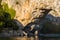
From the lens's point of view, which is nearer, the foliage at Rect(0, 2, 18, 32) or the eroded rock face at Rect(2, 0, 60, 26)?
the foliage at Rect(0, 2, 18, 32)

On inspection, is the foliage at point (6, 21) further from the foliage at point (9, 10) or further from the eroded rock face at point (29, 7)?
the eroded rock face at point (29, 7)

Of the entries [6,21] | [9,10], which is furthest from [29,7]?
[6,21]

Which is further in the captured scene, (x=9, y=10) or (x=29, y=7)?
(x=29, y=7)

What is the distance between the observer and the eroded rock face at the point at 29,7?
9550 centimetres

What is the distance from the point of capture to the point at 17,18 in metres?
98.9

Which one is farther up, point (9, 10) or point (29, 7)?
point (29, 7)

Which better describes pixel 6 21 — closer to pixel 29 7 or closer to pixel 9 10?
pixel 9 10

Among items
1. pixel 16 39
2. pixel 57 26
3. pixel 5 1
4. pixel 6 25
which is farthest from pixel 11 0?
pixel 57 26

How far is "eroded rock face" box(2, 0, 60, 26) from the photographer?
95.5m

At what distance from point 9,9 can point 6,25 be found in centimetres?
788

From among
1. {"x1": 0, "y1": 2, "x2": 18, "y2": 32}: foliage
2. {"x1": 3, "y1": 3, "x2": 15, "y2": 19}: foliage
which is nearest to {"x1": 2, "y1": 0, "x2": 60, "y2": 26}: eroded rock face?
{"x1": 3, "y1": 3, "x2": 15, "y2": 19}: foliage

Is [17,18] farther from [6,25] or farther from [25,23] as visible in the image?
[6,25]

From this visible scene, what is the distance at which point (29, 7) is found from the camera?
97312 millimetres

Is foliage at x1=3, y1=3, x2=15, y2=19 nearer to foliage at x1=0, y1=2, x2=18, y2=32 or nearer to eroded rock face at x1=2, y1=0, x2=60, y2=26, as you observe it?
eroded rock face at x1=2, y1=0, x2=60, y2=26
